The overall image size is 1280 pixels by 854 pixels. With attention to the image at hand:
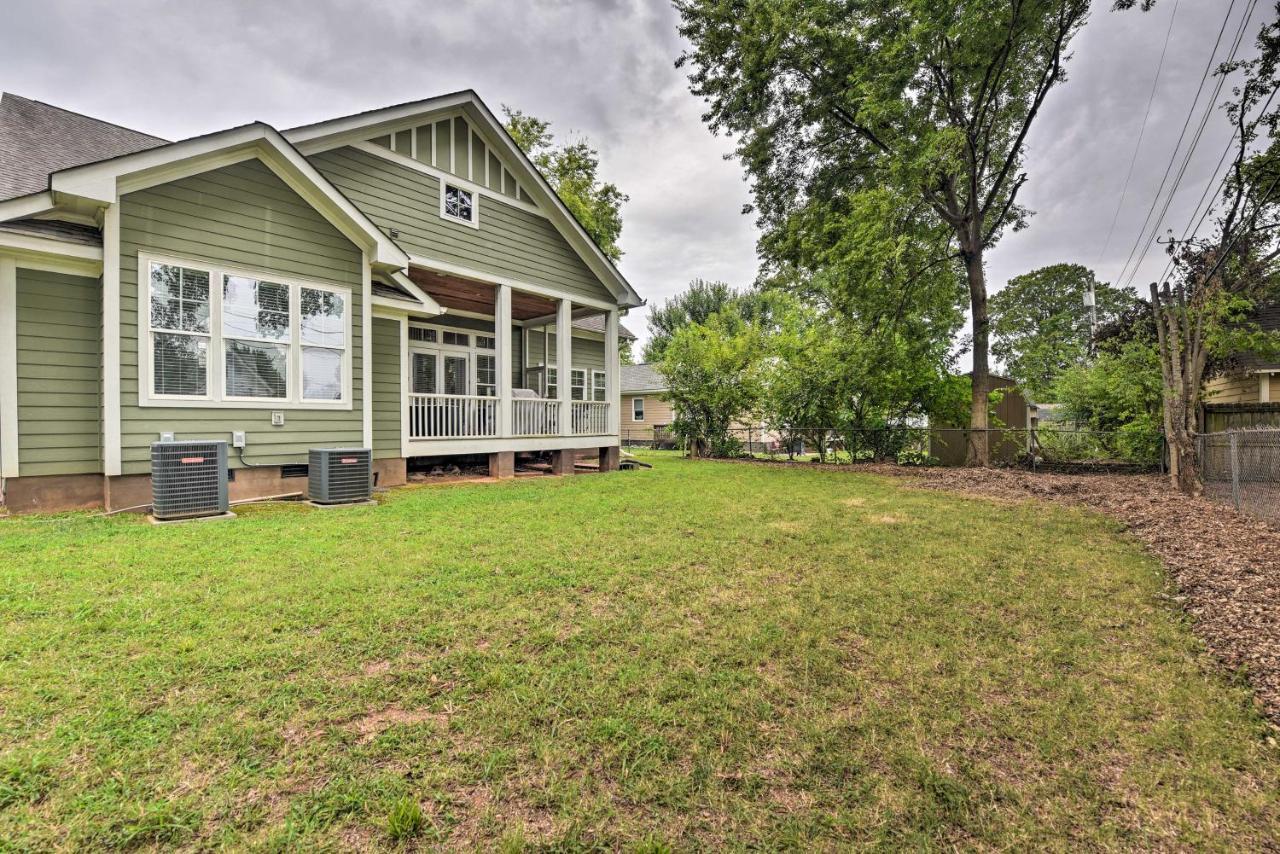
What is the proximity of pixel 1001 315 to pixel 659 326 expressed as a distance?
80.3ft

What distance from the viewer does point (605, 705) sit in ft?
7.30

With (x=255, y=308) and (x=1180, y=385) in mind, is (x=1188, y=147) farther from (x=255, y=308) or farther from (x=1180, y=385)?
(x=255, y=308)

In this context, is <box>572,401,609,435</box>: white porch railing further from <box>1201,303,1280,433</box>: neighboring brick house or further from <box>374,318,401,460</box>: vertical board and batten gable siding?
<box>1201,303,1280,433</box>: neighboring brick house

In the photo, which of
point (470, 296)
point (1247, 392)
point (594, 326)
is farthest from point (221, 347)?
point (1247, 392)

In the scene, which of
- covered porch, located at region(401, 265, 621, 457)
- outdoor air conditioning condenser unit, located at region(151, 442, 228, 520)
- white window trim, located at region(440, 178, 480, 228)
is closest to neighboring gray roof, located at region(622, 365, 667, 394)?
covered porch, located at region(401, 265, 621, 457)

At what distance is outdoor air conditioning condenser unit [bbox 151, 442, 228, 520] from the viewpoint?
5582 millimetres

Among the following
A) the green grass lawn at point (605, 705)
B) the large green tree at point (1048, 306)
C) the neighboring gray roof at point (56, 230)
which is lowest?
the green grass lawn at point (605, 705)

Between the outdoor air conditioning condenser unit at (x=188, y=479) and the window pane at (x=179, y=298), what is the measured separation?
4.93ft

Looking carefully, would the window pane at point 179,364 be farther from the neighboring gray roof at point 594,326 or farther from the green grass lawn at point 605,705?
the neighboring gray roof at point 594,326

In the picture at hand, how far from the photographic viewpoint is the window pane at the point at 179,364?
6.18m

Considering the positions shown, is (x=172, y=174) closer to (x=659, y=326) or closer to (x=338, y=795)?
(x=338, y=795)

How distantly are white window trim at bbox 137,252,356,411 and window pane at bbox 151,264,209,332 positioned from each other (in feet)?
0.17

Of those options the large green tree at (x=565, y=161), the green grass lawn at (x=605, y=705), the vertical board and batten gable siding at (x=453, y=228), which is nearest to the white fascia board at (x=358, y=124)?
the vertical board and batten gable siding at (x=453, y=228)

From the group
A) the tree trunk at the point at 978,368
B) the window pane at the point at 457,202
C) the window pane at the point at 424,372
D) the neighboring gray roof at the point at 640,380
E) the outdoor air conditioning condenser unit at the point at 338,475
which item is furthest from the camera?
the neighboring gray roof at the point at 640,380
